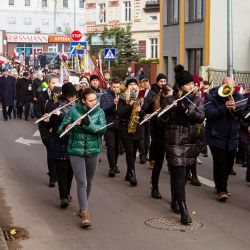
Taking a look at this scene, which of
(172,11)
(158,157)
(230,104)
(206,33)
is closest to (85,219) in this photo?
(158,157)

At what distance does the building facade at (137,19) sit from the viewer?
51.6m

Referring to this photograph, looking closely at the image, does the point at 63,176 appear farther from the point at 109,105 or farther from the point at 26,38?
the point at 26,38

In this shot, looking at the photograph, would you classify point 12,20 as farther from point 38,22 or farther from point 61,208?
point 61,208

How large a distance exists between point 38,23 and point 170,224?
A: 89.2 metres

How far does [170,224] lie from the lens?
334 inches

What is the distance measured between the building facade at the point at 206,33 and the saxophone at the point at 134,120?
18589mm

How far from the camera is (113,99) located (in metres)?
11.9

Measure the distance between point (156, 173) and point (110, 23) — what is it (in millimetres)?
46142

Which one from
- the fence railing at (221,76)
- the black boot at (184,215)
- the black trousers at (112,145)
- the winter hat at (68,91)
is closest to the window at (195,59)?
the fence railing at (221,76)

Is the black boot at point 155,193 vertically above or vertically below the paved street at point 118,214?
above

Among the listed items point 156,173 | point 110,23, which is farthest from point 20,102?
point 110,23

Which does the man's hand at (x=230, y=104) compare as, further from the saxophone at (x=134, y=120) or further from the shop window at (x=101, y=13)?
the shop window at (x=101, y=13)

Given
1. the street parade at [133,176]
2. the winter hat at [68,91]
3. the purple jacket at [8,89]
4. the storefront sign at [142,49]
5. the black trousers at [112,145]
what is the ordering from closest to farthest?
1. the street parade at [133,176]
2. the winter hat at [68,91]
3. the black trousers at [112,145]
4. the purple jacket at [8,89]
5. the storefront sign at [142,49]

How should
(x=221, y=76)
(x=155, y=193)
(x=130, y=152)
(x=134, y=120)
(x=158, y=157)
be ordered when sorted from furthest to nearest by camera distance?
(x=221, y=76) → (x=134, y=120) → (x=130, y=152) → (x=155, y=193) → (x=158, y=157)
